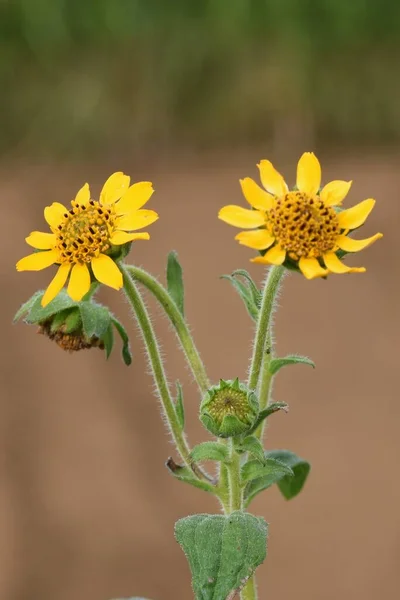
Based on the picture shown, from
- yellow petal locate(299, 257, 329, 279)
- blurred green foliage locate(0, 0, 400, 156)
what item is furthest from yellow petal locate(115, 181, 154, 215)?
blurred green foliage locate(0, 0, 400, 156)

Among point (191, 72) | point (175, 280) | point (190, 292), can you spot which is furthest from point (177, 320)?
point (191, 72)

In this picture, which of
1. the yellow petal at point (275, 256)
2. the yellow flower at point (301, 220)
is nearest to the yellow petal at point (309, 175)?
the yellow flower at point (301, 220)

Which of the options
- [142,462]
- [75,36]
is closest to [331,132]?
[75,36]

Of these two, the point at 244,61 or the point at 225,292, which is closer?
the point at 225,292

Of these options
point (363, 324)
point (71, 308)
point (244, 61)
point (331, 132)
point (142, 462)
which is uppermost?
point (244, 61)

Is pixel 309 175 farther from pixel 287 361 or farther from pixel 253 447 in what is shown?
pixel 253 447

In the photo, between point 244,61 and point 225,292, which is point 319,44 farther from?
point 225,292
